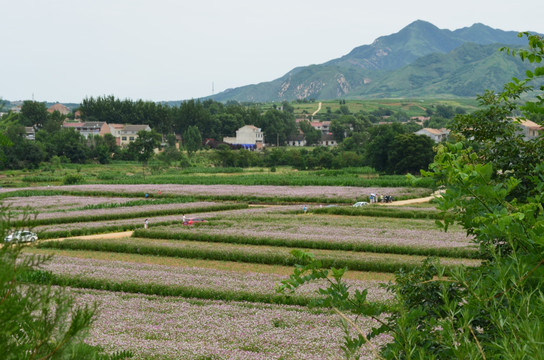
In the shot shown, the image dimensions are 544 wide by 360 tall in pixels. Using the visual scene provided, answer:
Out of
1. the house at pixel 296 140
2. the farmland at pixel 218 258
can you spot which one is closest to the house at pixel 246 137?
the house at pixel 296 140

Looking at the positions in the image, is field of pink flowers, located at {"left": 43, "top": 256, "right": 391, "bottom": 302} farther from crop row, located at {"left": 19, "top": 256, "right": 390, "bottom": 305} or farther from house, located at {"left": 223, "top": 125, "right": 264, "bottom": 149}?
house, located at {"left": 223, "top": 125, "right": 264, "bottom": 149}

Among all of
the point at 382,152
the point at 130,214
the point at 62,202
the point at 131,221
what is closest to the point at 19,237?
the point at 131,221

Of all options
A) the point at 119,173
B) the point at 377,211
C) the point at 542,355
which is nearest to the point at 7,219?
the point at 542,355

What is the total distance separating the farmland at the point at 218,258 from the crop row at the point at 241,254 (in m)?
0.06

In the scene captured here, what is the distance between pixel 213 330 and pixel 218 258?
1420cm

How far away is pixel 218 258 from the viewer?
30.0 meters

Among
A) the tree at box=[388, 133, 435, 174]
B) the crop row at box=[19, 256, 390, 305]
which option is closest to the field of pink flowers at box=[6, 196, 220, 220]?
the crop row at box=[19, 256, 390, 305]

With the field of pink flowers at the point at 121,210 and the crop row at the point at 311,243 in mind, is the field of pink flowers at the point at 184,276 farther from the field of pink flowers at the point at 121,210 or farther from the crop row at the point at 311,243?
the field of pink flowers at the point at 121,210

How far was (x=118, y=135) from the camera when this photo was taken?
146 m

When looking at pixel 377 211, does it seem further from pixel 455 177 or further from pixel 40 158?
pixel 40 158

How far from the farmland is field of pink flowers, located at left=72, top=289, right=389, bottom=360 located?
4 cm

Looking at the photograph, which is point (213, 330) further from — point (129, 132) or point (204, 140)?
point (204, 140)

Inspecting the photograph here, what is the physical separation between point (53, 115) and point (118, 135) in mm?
18356

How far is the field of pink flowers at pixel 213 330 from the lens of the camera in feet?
45.0
